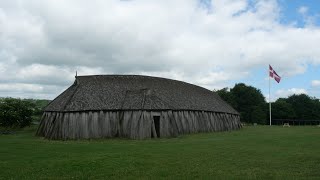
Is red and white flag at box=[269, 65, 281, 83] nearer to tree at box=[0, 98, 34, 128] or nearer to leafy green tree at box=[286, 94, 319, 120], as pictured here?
tree at box=[0, 98, 34, 128]

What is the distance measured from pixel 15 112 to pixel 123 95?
50.0 ft

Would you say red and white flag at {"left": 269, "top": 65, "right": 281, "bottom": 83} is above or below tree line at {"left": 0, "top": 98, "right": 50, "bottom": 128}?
above

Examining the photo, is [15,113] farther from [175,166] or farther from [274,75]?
[274,75]

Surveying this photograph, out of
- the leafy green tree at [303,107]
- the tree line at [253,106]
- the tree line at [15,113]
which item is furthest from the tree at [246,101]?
the tree line at [15,113]

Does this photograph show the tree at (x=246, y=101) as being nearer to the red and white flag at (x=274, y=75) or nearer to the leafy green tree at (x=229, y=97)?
the leafy green tree at (x=229, y=97)

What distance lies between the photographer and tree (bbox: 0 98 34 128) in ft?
161

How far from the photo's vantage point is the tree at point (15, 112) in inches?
1928

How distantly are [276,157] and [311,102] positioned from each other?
3959 inches

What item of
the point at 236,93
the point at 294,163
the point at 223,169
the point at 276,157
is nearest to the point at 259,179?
the point at 223,169

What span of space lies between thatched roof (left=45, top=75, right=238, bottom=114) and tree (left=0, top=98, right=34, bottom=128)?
6947mm

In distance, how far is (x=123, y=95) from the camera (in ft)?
140

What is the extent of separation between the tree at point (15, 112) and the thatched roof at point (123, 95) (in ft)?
22.8

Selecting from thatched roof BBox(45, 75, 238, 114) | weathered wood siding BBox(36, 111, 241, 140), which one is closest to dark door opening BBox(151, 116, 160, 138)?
weathered wood siding BBox(36, 111, 241, 140)

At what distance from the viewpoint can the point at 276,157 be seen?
19609mm
